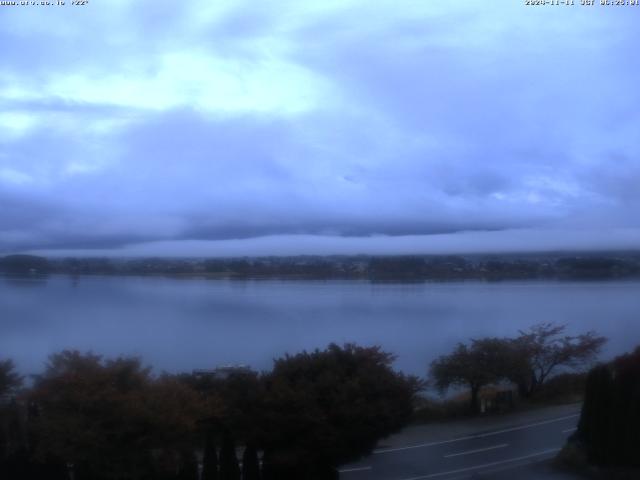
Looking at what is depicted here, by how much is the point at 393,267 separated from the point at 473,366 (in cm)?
369

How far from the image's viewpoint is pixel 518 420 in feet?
63.0

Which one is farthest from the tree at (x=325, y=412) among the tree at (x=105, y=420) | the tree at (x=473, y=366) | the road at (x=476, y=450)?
the tree at (x=473, y=366)

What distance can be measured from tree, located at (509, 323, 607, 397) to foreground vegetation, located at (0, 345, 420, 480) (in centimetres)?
1021

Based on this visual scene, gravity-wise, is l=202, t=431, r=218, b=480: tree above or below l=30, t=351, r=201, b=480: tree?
below

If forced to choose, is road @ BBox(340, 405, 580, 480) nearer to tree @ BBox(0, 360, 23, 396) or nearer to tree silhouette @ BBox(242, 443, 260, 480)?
tree silhouette @ BBox(242, 443, 260, 480)

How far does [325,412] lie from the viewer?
12.4m

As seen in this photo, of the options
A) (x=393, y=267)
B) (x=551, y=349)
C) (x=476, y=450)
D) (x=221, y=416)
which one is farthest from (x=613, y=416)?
(x=551, y=349)

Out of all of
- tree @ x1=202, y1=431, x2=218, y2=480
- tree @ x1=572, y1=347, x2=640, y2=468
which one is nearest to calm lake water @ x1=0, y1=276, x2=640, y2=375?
tree @ x1=202, y1=431, x2=218, y2=480

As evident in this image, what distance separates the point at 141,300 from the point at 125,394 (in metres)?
8.33

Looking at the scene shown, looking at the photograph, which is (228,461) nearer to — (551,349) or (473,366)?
(473,366)

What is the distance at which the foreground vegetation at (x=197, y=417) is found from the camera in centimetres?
1087

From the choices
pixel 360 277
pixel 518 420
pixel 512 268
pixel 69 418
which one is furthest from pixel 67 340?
pixel 512 268

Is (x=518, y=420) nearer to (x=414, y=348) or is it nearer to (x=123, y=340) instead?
(x=414, y=348)

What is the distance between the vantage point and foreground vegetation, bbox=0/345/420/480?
35.7 feet
